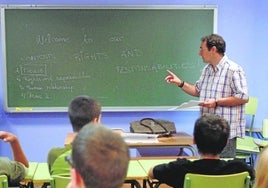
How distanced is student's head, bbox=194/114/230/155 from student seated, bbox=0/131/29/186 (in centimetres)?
110

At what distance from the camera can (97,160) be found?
1.18 metres

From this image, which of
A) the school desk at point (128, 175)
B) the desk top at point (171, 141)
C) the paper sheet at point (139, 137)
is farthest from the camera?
the paper sheet at point (139, 137)

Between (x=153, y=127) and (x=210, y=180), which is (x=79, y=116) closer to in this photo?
(x=210, y=180)

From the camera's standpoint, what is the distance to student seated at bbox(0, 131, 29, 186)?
258cm

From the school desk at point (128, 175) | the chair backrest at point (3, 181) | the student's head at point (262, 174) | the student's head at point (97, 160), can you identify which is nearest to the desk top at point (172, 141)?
the school desk at point (128, 175)

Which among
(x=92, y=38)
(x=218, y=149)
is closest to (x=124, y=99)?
(x=92, y=38)

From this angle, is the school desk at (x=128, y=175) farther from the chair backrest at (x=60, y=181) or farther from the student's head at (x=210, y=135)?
the student's head at (x=210, y=135)

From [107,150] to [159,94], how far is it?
4.04m

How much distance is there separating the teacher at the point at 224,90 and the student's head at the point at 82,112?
54.6 inches

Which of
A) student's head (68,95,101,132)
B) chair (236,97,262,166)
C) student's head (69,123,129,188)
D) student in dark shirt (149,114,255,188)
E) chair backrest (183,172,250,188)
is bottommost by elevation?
chair (236,97,262,166)

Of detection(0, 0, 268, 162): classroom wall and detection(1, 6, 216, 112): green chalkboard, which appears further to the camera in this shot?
detection(0, 0, 268, 162): classroom wall

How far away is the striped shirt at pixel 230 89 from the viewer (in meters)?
3.89

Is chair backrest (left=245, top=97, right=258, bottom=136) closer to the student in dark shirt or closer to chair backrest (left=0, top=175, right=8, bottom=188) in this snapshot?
the student in dark shirt

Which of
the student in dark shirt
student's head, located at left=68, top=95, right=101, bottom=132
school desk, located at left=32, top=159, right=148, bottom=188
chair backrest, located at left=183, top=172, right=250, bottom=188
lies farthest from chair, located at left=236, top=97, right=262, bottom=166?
student's head, located at left=68, top=95, right=101, bottom=132
